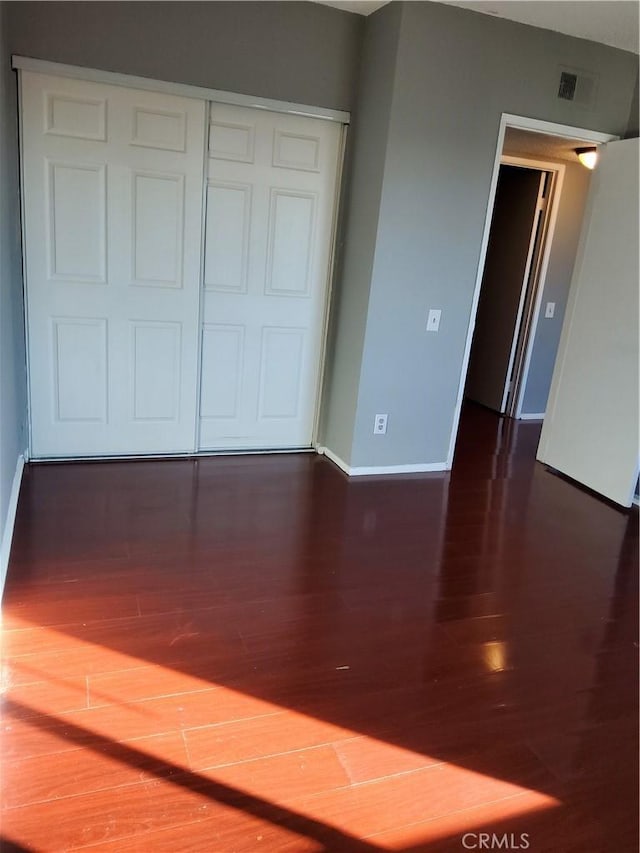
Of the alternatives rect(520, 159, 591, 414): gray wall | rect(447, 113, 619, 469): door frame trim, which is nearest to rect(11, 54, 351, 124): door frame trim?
rect(447, 113, 619, 469): door frame trim

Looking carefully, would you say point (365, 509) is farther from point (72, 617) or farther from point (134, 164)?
point (134, 164)

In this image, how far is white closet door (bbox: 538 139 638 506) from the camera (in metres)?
3.72

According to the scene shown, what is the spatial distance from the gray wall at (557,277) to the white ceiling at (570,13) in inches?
64.0

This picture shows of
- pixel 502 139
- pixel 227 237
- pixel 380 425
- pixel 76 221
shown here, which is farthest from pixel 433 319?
pixel 76 221

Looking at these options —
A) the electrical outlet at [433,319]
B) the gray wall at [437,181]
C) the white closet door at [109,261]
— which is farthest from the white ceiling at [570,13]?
the electrical outlet at [433,319]

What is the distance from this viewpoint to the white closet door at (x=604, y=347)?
3725 millimetres

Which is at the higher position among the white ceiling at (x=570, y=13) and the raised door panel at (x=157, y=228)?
the white ceiling at (x=570, y=13)

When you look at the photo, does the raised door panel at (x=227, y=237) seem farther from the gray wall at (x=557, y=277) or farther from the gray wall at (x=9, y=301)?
the gray wall at (x=557, y=277)

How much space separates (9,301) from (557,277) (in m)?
4.34

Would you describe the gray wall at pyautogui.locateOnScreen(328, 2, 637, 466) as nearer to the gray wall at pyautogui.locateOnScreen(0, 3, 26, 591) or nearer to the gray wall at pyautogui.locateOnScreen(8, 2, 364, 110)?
the gray wall at pyautogui.locateOnScreen(8, 2, 364, 110)

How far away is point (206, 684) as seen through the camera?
2.04 meters

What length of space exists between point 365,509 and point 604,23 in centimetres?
284

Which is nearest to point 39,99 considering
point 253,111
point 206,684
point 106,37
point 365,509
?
point 106,37

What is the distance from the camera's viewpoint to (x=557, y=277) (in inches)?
218
